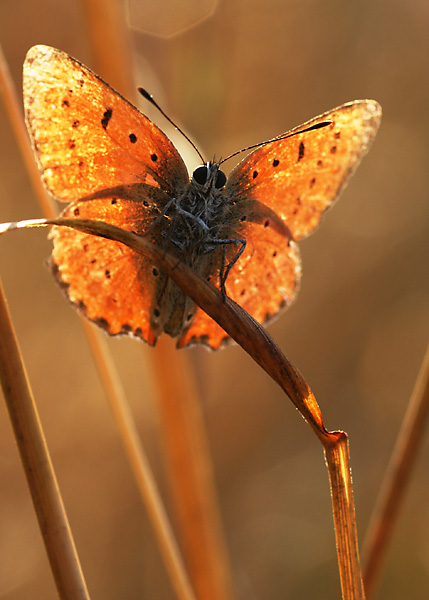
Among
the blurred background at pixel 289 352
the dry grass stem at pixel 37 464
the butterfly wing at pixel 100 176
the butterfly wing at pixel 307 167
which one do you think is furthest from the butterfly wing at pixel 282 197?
Answer: the blurred background at pixel 289 352

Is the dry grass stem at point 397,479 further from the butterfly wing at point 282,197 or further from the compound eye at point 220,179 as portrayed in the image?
the compound eye at point 220,179

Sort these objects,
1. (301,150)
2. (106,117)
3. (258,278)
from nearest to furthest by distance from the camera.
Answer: (106,117)
(301,150)
(258,278)

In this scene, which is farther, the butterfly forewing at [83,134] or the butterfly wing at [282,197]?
the butterfly wing at [282,197]

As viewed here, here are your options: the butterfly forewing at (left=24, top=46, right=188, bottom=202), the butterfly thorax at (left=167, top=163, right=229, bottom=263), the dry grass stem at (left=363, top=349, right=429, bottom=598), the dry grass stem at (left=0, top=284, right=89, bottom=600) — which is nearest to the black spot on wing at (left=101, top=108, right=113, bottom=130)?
the butterfly forewing at (left=24, top=46, right=188, bottom=202)

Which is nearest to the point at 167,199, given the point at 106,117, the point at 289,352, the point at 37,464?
the point at 106,117

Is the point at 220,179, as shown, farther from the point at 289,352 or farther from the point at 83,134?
the point at 289,352

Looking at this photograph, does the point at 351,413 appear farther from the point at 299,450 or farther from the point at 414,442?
the point at 414,442
